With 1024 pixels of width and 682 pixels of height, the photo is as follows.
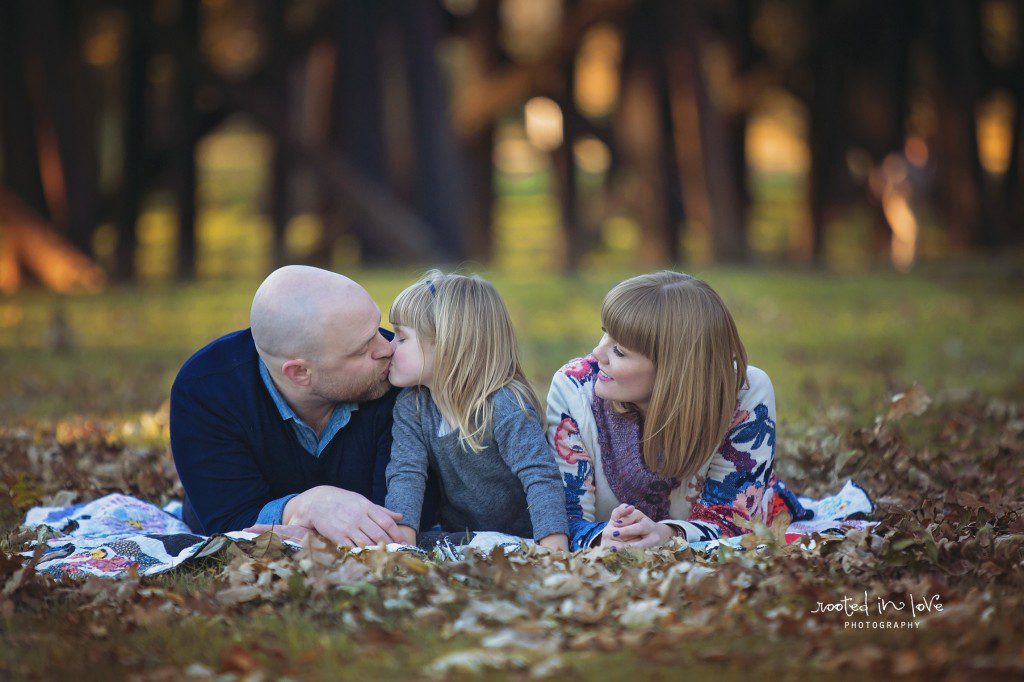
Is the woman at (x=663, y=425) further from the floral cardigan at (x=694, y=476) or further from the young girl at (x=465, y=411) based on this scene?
the young girl at (x=465, y=411)

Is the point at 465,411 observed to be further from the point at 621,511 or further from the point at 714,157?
the point at 714,157

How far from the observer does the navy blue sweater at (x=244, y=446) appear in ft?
12.9

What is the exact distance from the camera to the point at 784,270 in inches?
543

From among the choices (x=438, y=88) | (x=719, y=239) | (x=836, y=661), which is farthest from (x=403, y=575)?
(x=719, y=239)

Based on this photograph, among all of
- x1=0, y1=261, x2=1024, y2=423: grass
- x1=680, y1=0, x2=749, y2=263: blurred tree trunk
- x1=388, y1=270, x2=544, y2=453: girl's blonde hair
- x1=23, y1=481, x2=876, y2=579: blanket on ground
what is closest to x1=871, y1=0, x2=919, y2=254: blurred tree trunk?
x1=0, y1=261, x2=1024, y2=423: grass

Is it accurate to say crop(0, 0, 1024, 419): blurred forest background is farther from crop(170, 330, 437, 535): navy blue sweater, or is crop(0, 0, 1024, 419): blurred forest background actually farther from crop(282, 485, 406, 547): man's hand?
crop(282, 485, 406, 547): man's hand

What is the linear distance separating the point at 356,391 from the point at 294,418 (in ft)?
0.84

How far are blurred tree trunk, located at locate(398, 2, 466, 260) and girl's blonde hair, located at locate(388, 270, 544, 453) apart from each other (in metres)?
9.04

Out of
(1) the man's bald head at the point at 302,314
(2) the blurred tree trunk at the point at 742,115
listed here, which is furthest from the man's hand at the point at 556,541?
(2) the blurred tree trunk at the point at 742,115

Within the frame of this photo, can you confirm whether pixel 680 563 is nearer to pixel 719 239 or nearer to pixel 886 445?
pixel 886 445

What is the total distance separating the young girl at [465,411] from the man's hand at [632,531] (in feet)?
0.54

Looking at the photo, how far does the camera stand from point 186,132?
1327 centimetres

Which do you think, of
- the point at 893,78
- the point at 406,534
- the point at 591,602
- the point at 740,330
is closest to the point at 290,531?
the point at 406,534

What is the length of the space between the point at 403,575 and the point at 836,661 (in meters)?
→ 1.36
